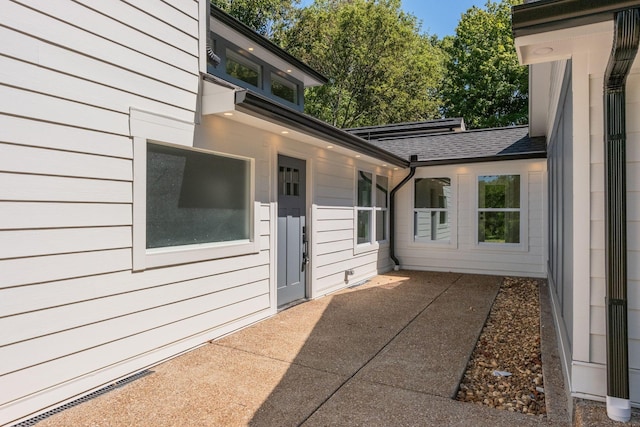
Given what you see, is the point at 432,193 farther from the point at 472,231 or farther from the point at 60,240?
the point at 60,240

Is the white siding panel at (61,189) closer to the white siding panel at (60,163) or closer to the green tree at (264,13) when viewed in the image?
the white siding panel at (60,163)

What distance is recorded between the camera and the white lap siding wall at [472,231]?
307 inches

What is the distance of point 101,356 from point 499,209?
7.56 metres

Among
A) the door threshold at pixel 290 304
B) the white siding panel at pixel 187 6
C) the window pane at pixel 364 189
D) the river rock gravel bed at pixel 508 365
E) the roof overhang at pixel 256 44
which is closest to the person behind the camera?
the river rock gravel bed at pixel 508 365

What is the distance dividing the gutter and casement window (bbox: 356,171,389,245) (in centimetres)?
89

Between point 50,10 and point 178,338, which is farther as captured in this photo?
point 178,338

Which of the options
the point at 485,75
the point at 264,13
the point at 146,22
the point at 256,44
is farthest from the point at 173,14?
the point at 485,75

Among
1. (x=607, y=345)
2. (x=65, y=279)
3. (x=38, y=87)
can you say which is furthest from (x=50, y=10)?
(x=607, y=345)

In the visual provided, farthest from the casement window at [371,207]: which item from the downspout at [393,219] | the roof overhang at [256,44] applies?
the roof overhang at [256,44]

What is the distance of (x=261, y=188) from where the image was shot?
4.68 metres

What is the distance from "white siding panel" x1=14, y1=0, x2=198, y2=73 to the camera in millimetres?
2723

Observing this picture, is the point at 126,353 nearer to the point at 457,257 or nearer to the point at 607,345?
the point at 607,345

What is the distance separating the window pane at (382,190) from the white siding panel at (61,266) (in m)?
6.01

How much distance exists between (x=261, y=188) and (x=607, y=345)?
3551mm
